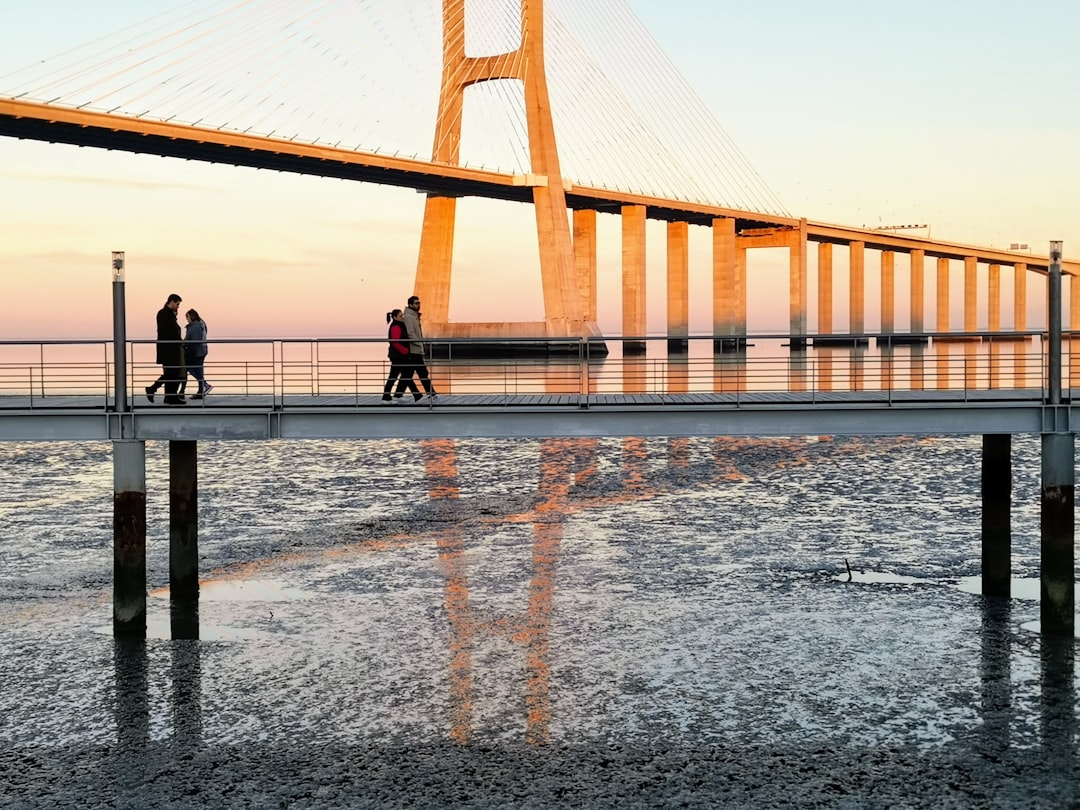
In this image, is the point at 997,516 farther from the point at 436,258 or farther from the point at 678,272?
the point at 678,272

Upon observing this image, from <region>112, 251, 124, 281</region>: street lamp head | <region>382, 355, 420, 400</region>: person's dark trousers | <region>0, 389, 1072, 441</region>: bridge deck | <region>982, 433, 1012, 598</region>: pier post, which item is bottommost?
<region>982, 433, 1012, 598</region>: pier post

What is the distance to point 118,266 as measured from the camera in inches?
502

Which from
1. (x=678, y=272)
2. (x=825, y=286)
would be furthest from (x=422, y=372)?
(x=825, y=286)

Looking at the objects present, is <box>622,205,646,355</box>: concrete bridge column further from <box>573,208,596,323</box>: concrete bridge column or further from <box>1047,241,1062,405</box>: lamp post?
<box>1047,241,1062,405</box>: lamp post

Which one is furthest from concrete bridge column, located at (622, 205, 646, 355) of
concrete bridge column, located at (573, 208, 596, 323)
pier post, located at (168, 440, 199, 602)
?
pier post, located at (168, 440, 199, 602)

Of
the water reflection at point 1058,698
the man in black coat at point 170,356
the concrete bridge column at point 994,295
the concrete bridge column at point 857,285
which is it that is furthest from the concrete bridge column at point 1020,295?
the man in black coat at point 170,356

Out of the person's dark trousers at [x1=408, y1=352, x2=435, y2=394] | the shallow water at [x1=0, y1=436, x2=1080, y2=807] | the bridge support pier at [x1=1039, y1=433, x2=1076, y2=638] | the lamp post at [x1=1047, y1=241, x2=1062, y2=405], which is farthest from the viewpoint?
the person's dark trousers at [x1=408, y1=352, x2=435, y2=394]

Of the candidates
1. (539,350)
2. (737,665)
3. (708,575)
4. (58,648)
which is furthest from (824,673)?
(539,350)

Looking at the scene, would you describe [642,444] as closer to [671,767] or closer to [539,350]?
[671,767]

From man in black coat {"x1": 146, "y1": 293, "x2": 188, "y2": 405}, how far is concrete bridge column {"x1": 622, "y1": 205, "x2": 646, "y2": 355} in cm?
6078

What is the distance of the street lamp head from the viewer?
12.7 meters

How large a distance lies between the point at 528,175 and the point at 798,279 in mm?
38608

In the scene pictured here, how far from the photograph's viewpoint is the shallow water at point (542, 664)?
8.92 metres

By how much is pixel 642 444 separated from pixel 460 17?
4346 centimetres
